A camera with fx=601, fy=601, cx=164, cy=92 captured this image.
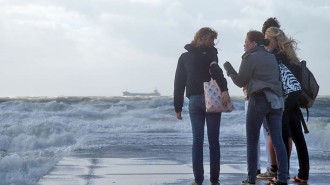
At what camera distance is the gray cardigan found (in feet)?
18.7

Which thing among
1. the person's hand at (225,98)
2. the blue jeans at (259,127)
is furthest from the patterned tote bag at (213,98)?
the blue jeans at (259,127)

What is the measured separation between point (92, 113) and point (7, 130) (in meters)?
18.6

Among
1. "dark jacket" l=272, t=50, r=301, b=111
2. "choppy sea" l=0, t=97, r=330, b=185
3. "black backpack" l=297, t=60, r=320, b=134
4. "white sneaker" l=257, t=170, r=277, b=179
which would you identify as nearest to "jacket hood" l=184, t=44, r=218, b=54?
"dark jacket" l=272, t=50, r=301, b=111

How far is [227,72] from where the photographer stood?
19.5 feet

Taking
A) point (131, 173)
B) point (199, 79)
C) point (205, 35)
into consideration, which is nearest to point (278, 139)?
point (199, 79)

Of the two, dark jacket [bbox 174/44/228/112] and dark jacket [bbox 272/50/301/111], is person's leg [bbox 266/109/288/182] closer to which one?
dark jacket [bbox 272/50/301/111]

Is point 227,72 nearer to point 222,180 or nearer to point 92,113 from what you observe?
point 222,180

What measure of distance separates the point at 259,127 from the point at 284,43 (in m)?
0.98

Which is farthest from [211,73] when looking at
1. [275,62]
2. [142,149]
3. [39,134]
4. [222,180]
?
[39,134]

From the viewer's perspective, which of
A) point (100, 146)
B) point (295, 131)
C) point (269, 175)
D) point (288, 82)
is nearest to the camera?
point (288, 82)

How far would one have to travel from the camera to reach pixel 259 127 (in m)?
5.86

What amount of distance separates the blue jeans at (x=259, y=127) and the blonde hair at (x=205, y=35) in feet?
2.28

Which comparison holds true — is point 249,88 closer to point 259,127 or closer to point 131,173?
point 259,127

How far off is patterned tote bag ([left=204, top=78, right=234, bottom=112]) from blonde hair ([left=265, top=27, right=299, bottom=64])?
2.99 feet
